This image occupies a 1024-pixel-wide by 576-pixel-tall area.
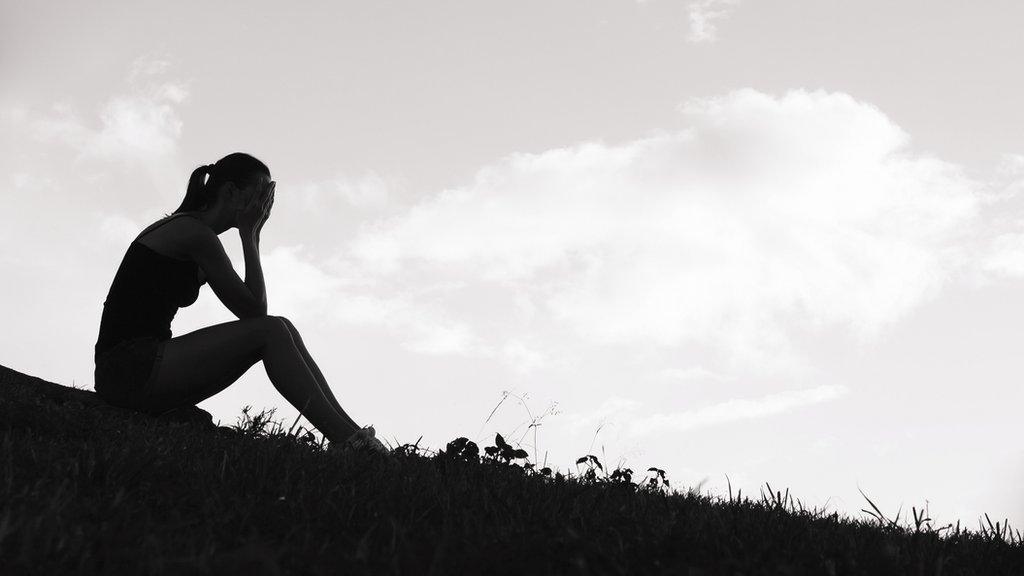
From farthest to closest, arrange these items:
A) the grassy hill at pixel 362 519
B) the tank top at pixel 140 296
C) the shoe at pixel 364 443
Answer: the tank top at pixel 140 296 → the shoe at pixel 364 443 → the grassy hill at pixel 362 519

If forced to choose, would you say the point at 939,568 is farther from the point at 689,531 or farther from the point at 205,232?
the point at 205,232

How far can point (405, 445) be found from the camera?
5637mm

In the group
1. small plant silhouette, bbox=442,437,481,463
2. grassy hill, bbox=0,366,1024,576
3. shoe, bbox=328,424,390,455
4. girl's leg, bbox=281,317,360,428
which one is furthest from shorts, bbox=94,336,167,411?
small plant silhouette, bbox=442,437,481,463

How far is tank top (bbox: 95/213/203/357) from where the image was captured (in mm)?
5785

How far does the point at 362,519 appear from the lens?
11.3 feet

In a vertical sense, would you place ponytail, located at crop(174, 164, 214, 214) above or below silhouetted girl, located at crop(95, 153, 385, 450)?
above

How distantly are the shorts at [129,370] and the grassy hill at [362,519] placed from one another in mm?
351

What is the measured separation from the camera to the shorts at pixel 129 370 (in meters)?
5.66

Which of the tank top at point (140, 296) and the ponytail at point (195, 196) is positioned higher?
the ponytail at point (195, 196)

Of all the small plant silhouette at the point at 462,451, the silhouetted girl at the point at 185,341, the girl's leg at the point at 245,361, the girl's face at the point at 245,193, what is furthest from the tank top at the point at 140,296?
the small plant silhouette at the point at 462,451

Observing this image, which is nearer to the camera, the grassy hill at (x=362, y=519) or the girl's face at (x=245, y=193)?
the grassy hill at (x=362, y=519)

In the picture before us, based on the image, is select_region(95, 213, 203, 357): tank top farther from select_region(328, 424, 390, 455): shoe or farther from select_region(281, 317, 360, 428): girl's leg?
select_region(328, 424, 390, 455): shoe

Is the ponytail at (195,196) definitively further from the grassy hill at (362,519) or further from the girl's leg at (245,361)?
the grassy hill at (362,519)

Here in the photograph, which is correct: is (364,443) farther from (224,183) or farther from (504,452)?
(224,183)
